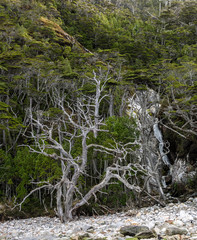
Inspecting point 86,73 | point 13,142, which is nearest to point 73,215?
point 13,142

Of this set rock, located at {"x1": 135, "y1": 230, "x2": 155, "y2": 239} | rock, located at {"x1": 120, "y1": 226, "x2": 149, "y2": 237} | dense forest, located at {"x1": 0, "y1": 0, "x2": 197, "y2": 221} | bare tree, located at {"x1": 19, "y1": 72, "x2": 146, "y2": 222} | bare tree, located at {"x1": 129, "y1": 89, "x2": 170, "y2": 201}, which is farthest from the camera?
dense forest, located at {"x1": 0, "y1": 0, "x2": 197, "y2": 221}

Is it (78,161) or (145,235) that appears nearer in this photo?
(145,235)

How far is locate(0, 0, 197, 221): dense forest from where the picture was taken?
1367cm

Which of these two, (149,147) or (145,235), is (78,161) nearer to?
(149,147)

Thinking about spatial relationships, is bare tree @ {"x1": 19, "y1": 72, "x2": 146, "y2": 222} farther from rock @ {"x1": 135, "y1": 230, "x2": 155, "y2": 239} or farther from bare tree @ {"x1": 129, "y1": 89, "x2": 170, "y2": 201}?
rock @ {"x1": 135, "y1": 230, "x2": 155, "y2": 239}

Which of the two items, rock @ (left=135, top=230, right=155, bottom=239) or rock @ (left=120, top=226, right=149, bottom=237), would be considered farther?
rock @ (left=120, top=226, right=149, bottom=237)

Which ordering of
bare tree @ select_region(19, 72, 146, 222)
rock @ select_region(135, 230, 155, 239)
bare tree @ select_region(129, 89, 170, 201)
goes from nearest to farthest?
rock @ select_region(135, 230, 155, 239) → bare tree @ select_region(19, 72, 146, 222) → bare tree @ select_region(129, 89, 170, 201)

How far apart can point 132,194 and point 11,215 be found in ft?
27.4

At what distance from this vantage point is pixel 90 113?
86.0 feet

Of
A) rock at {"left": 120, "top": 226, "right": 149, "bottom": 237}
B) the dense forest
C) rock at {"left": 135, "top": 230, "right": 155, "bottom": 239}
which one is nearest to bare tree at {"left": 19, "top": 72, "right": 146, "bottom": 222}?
the dense forest

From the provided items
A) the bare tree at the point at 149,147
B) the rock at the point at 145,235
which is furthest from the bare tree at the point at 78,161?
the rock at the point at 145,235

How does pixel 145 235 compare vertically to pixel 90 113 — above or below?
below

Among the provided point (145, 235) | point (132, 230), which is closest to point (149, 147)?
point (132, 230)

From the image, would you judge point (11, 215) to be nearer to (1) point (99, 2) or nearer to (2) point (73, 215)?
(2) point (73, 215)
